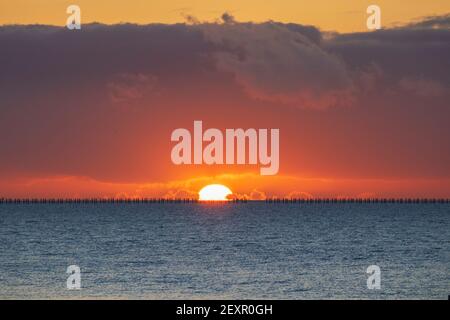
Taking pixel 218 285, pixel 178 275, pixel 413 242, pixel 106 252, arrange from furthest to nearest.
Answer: pixel 413 242
pixel 106 252
pixel 178 275
pixel 218 285

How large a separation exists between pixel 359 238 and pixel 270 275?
61179 millimetres

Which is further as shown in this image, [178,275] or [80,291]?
[178,275]

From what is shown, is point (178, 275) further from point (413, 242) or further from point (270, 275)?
point (413, 242)

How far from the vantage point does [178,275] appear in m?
71.2

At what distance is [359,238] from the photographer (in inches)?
5153

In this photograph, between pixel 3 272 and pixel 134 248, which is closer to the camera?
pixel 3 272
